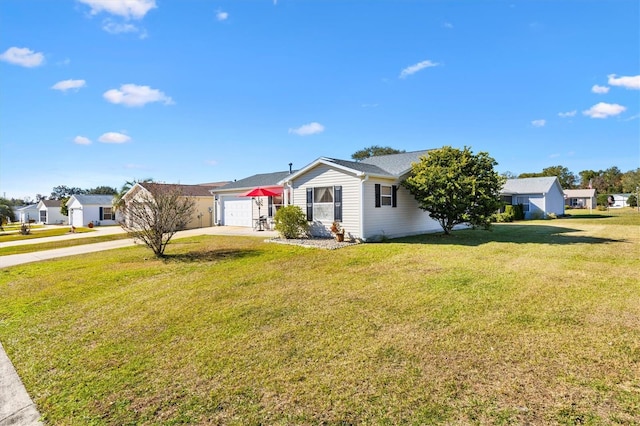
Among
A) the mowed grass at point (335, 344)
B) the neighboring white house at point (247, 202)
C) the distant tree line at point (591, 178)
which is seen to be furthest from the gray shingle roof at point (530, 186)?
the distant tree line at point (591, 178)

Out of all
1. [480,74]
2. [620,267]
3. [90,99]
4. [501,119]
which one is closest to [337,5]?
[480,74]

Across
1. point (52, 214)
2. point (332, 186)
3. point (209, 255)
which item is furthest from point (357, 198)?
point (52, 214)

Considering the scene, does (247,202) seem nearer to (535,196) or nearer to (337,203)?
(337,203)

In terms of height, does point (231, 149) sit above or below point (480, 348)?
above

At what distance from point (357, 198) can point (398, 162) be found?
4.56m

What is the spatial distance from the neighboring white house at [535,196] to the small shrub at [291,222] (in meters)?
24.1

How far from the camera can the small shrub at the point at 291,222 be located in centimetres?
1419

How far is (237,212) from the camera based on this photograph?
23531 mm

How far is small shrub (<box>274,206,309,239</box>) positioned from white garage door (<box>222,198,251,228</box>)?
29.1ft

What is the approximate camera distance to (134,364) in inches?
152

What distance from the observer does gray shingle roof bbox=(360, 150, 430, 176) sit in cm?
1532

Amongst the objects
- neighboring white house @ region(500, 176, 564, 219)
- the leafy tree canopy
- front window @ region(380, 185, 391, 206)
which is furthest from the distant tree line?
front window @ region(380, 185, 391, 206)

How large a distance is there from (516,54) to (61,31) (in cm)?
1915

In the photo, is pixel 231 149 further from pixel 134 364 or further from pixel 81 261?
pixel 134 364
